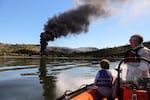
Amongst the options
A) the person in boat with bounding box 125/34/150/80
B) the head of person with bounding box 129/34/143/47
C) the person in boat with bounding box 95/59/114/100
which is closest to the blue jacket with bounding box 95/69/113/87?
the person in boat with bounding box 95/59/114/100

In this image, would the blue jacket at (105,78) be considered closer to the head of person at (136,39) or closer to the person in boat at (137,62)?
the person in boat at (137,62)

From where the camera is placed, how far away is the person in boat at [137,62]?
328 inches

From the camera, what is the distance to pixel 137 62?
842 centimetres

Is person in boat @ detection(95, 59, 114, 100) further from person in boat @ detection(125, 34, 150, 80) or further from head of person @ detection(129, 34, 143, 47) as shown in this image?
head of person @ detection(129, 34, 143, 47)

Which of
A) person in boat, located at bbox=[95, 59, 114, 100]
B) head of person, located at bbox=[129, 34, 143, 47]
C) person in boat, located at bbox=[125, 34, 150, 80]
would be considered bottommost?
person in boat, located at bbox=[95, 59, 114, 100]

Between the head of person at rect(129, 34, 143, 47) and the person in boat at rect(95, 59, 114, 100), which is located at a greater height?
the head of person at rect(129, 34, 143, 47)

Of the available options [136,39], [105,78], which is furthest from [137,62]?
[105,78]

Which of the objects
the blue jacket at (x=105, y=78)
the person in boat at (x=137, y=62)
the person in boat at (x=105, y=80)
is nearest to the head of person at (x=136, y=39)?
the person in boat at (x=137, y=62)

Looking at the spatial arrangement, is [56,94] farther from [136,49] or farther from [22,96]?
[136,49]

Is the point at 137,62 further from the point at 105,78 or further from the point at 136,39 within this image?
the point at 105,78

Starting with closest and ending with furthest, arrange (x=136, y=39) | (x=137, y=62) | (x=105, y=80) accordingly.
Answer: (x=136, y=39), (x=137, y=62), (x=105, y=80)

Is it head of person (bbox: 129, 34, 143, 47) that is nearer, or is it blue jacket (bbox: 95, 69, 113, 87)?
head of person (bbox: 129, 34, 143, 47)

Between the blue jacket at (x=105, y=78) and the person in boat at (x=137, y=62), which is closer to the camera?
the person in boat at (x=137, y=62)

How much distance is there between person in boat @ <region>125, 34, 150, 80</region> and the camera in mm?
8328
